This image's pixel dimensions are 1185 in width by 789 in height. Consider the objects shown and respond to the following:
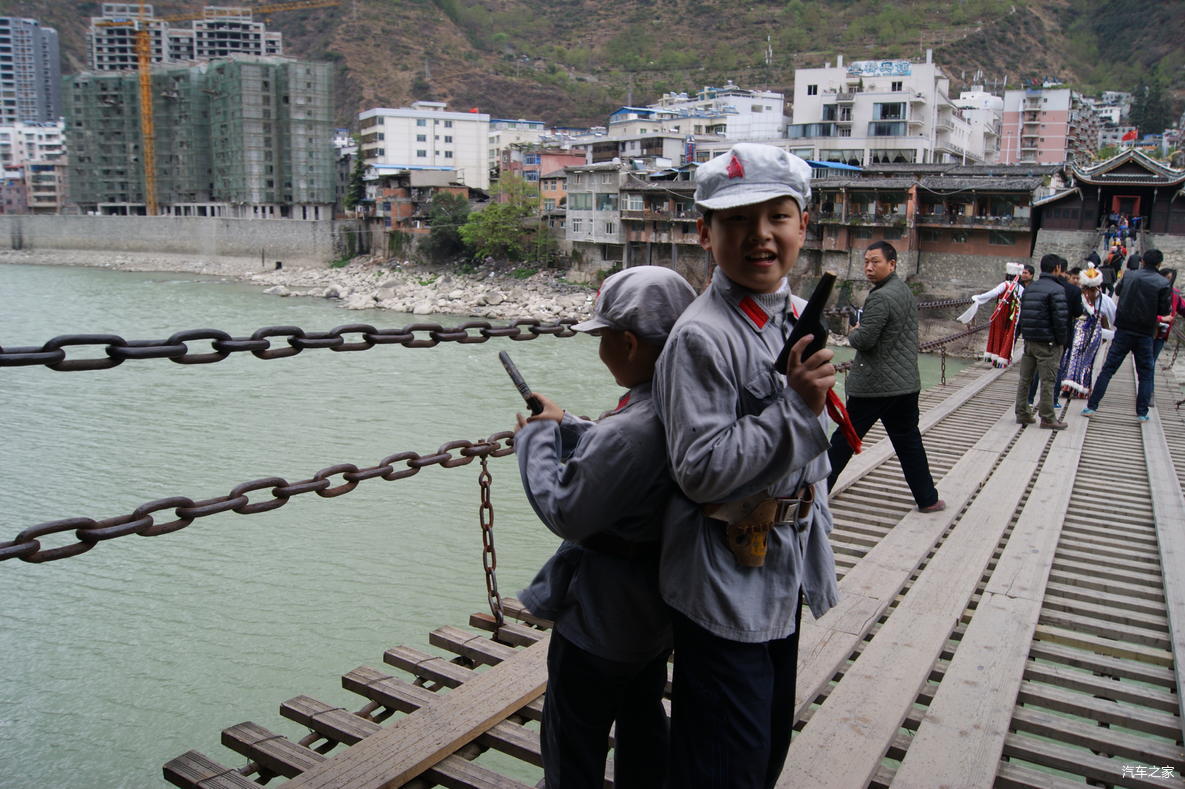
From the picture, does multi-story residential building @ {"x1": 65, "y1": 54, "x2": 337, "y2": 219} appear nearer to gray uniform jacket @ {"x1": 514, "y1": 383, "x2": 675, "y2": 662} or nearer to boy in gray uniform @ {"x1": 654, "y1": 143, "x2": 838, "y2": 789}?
gray uniform jacket @ {"x1": 514, "y1": 383, "x2": 675, "y2": 662}

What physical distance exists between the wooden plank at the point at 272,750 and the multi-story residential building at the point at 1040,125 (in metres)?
62.3

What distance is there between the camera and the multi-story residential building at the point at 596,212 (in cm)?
3916

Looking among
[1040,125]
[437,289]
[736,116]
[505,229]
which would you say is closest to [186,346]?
[437,289]

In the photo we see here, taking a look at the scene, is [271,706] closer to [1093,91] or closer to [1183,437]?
[1183,437]

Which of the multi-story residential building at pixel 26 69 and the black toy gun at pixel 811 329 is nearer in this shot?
the black toy gun at pixel 811 329

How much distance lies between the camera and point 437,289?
40750 millimetres

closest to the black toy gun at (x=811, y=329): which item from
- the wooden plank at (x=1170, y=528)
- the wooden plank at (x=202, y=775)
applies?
the wooden plank at (x=202, y=775)

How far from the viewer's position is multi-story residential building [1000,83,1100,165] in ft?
182

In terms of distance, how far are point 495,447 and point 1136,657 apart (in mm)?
2423

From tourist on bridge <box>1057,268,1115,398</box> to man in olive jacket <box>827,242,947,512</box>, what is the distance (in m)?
4.52

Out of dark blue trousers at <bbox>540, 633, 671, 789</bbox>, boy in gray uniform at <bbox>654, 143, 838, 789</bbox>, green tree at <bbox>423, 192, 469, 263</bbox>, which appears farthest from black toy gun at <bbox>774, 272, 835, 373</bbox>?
green tree at <bbox>423, 192, 469, 263</bbox>

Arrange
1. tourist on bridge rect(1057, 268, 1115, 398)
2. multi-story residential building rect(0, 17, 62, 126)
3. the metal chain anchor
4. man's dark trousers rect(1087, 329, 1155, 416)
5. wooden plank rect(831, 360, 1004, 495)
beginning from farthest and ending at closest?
multi-story residential building rect(0, 17, 62, 126) → tourist on bridge rect(1057, 268, 1115, 398) → man's dark trousers rect(1087, 329, 1155, 416) → wooden plank rect(831, 360, 1004, 495) → the metal chain anchor

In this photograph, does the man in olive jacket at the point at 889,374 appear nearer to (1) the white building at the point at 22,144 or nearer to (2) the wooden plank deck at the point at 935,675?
(2) the wooden plank deck at the point at 935,675

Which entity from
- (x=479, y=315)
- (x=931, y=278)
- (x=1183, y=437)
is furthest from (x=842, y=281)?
(x=1183, y=437)
